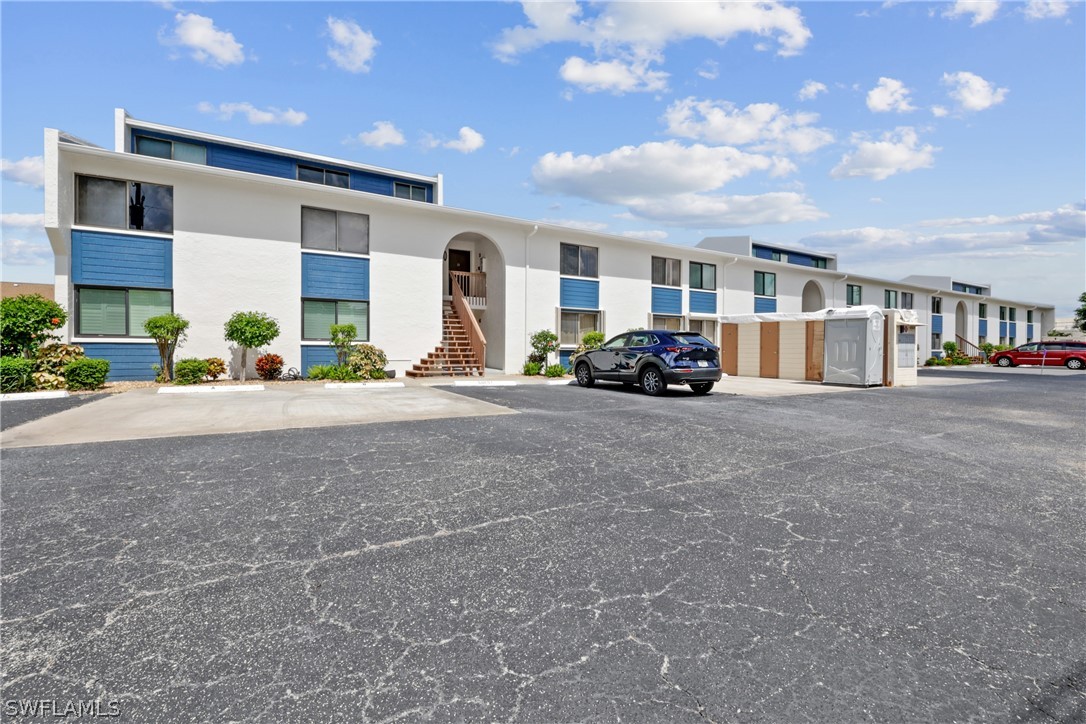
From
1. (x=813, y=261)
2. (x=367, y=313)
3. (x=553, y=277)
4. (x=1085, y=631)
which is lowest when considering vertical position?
(x=1085, y=631)

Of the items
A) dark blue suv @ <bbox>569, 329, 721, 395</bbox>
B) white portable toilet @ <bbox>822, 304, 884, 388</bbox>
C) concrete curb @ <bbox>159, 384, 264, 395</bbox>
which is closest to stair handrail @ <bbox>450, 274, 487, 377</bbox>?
dark blue suv @ <bbox>569, 329, 721, 395</bbox>

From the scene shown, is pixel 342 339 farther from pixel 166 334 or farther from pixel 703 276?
pixel 703 276

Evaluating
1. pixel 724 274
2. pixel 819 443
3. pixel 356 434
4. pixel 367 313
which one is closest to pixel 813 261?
pixel 724 274

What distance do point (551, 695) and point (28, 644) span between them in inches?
94.7

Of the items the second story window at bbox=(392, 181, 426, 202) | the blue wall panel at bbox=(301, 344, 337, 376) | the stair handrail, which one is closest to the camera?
the blue wall panel at bbox=(301, 344, 337, 376)

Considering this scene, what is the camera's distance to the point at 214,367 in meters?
14.2

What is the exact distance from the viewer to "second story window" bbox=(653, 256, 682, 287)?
24828 mm

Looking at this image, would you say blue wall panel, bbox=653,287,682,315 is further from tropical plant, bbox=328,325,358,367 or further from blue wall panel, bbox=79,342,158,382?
blue wall panel, bbox=79,342,158,382

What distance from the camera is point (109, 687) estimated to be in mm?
2148

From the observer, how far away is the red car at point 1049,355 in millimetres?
31203

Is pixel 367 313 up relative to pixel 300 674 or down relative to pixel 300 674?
up

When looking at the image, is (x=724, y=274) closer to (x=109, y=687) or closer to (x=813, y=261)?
(x=813, y=261)

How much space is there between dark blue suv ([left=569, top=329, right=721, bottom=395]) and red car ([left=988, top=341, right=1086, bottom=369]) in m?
30.6

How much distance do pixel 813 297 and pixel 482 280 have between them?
2285cm
